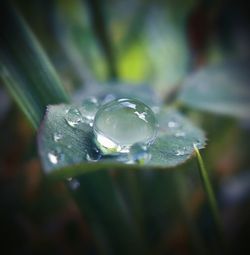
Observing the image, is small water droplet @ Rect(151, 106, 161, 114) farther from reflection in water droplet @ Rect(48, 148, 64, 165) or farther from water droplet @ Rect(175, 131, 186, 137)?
reflection in water droplet @ Rect(48, 148, 64, 165)

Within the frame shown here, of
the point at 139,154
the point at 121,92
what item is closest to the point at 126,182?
the point at 121,92

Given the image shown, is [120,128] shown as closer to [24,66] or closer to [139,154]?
[139,154]

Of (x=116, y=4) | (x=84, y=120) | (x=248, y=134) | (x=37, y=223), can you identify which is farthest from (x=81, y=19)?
(x=84, y=120)

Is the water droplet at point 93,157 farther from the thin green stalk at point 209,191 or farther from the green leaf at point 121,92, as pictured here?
the green leaf at point 121,92

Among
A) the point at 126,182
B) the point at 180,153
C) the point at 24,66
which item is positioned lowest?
the point at 126,182

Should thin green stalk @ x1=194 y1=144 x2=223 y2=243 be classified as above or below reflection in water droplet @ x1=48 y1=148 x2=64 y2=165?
below

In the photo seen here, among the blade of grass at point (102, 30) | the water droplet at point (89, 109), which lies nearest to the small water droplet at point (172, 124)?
the water droplet at point (89, 109)

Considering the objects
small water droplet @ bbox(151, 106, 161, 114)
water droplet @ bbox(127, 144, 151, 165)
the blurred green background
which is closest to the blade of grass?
the blurred green background
